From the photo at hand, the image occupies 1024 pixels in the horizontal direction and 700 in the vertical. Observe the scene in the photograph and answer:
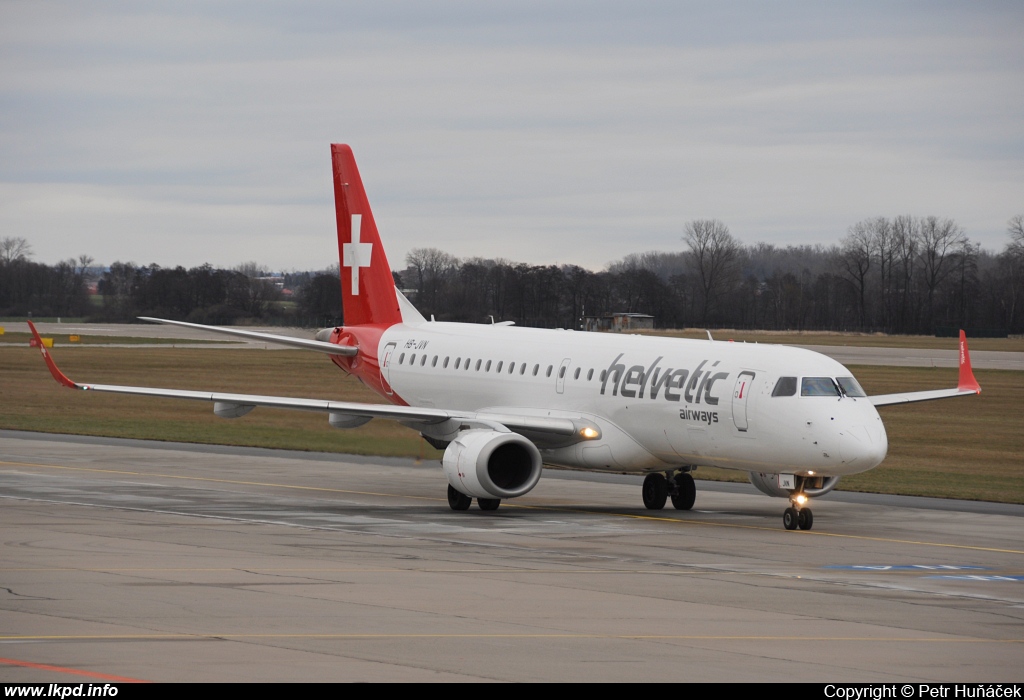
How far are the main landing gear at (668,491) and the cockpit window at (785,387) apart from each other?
499 centimetres

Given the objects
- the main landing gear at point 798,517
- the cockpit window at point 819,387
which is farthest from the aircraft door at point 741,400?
the main landing gear at point 798,517

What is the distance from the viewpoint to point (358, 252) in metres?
40.0

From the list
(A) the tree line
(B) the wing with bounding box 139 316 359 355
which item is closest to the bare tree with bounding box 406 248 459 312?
(A) the tree line

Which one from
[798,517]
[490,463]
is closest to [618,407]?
[490,463]

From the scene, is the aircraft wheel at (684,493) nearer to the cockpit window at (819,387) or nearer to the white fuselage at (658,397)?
the white fuselage at (658,397)

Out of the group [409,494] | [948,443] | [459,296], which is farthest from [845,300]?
[409,494]

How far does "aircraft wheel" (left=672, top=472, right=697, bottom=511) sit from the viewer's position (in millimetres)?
31484

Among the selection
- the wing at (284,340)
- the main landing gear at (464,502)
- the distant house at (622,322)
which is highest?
the distant house at (622,322)

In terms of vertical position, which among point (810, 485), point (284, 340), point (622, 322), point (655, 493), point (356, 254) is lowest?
point (655, 493)

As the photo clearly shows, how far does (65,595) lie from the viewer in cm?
1795

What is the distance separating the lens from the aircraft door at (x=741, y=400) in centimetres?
2739

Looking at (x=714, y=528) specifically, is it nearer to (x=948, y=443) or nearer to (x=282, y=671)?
(x=282, y=671)

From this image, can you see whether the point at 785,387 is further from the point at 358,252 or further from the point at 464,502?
the point at 358,252

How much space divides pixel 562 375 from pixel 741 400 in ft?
17.7
